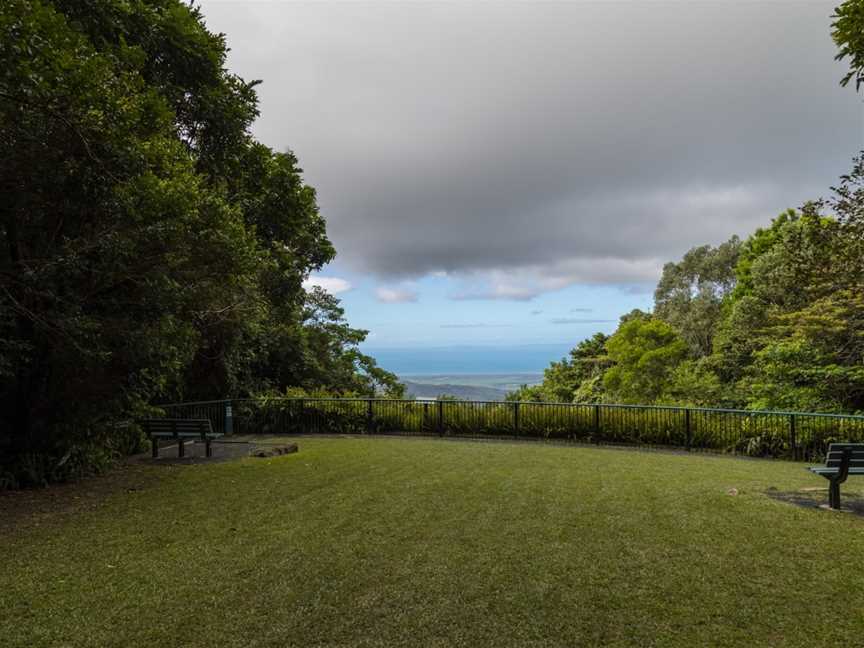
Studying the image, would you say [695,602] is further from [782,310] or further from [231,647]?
[782,310]

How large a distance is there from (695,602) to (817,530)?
250 centimetres

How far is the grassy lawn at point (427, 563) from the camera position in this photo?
3.12 metres

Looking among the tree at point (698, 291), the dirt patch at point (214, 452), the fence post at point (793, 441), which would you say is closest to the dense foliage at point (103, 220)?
the dirt patch at point (214, 452)

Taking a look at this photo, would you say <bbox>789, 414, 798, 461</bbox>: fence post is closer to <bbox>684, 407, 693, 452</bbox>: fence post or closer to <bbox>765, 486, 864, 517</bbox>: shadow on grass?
<bbox>684, 407, 693, 452</bbox>: fence post

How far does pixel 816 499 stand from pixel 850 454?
2.90 ft

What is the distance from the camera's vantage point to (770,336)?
2139 centimetres

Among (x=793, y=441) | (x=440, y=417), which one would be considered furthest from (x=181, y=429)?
(x=793, y=441)

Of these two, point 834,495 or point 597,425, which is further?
point 597,425

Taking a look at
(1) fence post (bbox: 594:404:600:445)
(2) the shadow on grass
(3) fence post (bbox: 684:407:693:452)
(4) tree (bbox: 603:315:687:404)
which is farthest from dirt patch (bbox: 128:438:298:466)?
(4) tree (bbox: 603:315:687:404)

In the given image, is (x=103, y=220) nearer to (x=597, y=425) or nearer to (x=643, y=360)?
(x=597, y=425)

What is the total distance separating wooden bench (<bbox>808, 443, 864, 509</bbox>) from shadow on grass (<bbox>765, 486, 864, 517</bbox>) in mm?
163

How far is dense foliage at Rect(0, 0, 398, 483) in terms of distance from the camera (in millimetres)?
5695

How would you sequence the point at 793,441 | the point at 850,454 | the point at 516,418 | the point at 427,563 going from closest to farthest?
the point at 427,563 < the point at 850,454 < the point at 793,441 < the point at 516,418

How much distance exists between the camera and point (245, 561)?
420 cm
